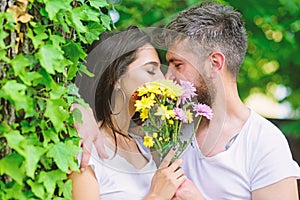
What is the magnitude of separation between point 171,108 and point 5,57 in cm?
74

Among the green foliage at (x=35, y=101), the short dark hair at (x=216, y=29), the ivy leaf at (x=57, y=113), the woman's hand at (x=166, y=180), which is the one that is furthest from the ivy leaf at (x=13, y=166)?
the short dark hair at (x=216, y=29)

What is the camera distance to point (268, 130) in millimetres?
2584

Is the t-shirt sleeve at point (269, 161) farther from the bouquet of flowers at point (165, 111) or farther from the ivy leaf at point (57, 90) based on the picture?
the ivy leaf at point (57, 90)

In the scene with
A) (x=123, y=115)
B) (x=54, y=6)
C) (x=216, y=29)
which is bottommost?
(x=123, y=115)

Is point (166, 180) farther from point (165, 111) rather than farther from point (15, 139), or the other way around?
point (15, 139)

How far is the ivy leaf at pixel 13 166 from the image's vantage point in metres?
1.68

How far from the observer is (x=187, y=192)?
234cm

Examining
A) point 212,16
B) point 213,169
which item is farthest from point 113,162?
point 212,16

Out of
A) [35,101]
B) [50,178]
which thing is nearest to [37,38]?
[35,101]

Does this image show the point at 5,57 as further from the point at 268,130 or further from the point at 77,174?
the point at 268,130

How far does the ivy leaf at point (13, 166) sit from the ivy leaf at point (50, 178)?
0.09 m

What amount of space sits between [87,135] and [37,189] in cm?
49

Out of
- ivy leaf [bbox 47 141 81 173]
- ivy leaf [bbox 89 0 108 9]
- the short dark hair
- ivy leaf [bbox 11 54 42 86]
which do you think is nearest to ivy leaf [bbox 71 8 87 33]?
ivy leaf [bbox 89 0 108 9]

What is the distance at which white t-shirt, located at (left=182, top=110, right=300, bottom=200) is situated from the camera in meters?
2.49
